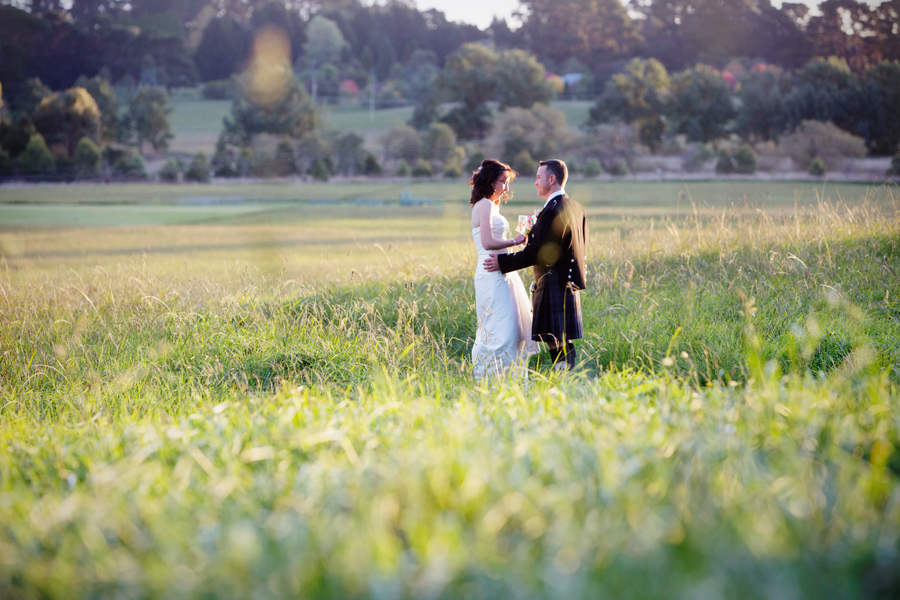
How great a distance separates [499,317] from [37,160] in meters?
57.0

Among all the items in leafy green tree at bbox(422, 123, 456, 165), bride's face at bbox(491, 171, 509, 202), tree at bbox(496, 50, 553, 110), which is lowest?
bride's face at bbox(491, 171, 509, 202)

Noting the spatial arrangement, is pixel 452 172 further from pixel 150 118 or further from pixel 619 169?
pixel 150 118

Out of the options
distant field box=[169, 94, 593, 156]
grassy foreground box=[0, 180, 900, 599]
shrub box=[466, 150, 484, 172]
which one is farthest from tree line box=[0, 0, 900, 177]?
grassy foreground box=[0, 180, 900, 599]

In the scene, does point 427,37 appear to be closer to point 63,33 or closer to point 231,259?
point 63,33

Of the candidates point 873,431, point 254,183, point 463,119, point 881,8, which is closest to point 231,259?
point 873,431

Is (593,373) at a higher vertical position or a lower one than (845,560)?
lower

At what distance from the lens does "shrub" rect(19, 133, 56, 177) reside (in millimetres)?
51156

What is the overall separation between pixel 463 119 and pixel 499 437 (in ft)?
229

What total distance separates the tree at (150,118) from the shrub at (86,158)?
959cm

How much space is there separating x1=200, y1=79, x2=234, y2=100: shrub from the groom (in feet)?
365

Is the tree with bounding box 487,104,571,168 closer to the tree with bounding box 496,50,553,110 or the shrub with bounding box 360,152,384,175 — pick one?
the shrub with bounding box 360,152,384,175

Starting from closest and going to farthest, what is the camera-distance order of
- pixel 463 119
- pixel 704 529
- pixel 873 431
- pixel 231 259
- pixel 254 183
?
pixel 704 529, pixel 873 431, pixel 231 259, pixel 254 183, pixel 463 119

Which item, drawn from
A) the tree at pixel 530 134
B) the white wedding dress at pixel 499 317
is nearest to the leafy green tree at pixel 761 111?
the tree at pixel 530 134

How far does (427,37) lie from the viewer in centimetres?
12662
